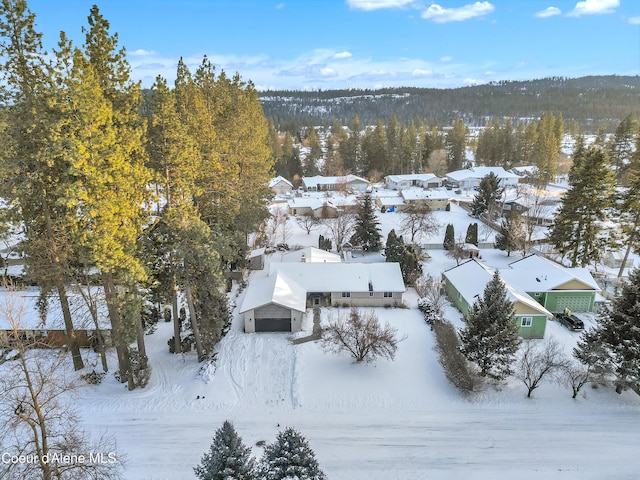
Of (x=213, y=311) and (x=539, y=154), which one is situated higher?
(x=539, y=154)

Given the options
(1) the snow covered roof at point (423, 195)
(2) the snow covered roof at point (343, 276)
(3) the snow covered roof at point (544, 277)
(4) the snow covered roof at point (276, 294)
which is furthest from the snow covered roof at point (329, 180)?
(4) the snow covered roof at point (276, 294)

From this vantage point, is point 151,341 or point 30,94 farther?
point 151,341

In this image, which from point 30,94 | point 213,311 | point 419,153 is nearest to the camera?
point 30,94

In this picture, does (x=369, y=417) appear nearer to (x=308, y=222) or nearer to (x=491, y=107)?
(x=308, y=222)

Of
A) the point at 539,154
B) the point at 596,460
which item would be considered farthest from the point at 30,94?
the point at 539,154

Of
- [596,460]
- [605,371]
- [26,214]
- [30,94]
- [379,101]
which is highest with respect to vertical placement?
[379,101]

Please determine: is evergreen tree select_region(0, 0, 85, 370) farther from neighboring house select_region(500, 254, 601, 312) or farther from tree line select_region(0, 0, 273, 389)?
neighboring house select_region(500, 254, 601, 312)

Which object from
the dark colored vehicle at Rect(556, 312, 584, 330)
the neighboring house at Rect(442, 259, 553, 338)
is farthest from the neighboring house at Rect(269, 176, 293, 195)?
the dark colored vehicle at Rect(556, 312, 584, 330)

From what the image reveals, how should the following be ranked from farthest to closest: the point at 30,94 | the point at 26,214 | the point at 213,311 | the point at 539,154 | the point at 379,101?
1. the point at 379,101
2. the point at 539,154
3. the point at 213,311
4. the point at 26,214
5. the point at 30,94

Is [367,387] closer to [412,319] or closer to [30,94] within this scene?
[412,319]
